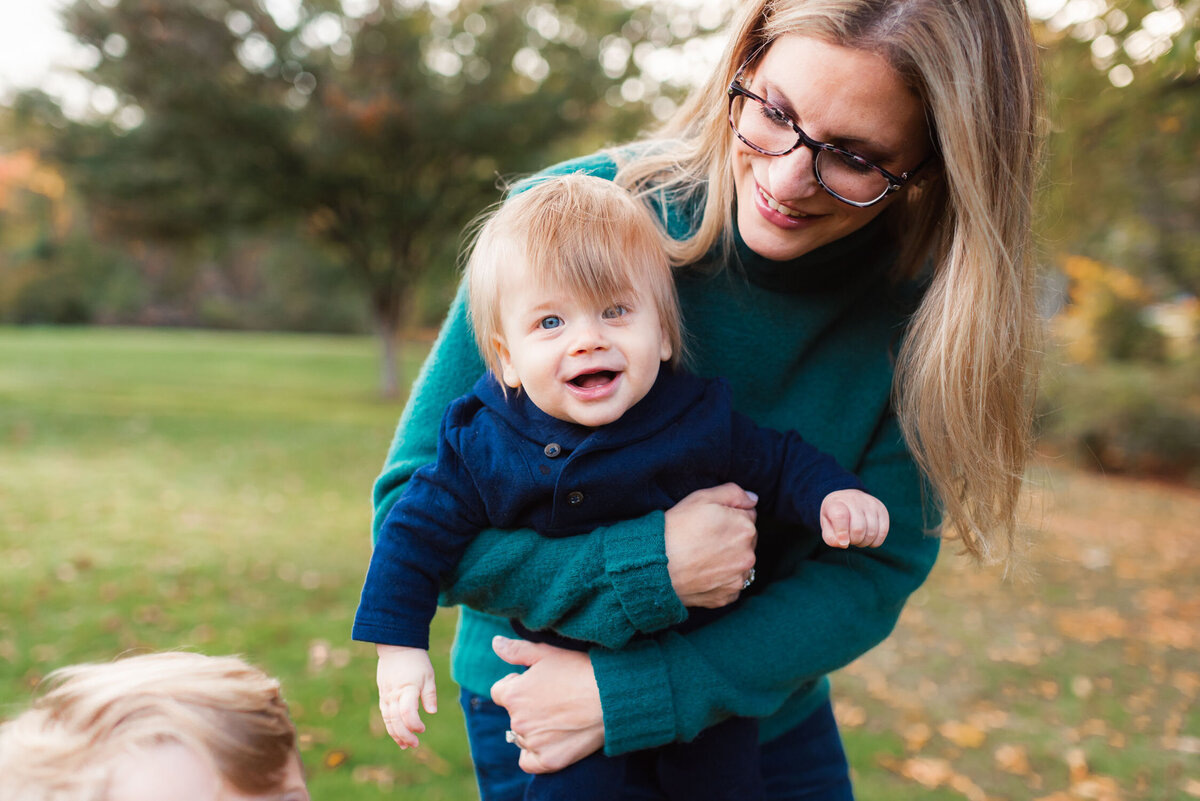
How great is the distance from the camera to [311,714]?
468 cm

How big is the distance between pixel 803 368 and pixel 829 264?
229 millimetres

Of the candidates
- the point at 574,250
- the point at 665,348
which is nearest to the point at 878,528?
the point at 665,348

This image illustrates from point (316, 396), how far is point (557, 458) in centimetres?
1956

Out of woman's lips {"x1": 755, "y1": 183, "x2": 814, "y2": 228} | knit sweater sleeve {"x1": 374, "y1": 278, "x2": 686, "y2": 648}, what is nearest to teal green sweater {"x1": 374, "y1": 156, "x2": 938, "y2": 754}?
knit sweater sleeve {"x1": 374, "y1": 278, "x2": 686, "y2": 648}

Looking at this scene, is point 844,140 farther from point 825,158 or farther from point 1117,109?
point 1117,109

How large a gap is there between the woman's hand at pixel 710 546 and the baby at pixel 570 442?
0.20 ft

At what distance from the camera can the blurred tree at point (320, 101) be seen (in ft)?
54.5

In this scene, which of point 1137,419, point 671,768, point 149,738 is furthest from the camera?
point 1137,419

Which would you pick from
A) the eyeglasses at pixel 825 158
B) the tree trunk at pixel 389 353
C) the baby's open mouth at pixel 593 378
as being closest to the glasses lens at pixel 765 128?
the eyeglasses at pixel 825 158

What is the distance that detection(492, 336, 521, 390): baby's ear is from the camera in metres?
1.72

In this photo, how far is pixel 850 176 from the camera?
169cm

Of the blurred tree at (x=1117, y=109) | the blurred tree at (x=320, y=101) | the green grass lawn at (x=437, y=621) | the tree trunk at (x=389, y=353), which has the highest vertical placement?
the blurred tree at (x=320, y=101)

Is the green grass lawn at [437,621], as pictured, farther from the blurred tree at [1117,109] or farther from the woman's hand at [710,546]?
the blurred tree at [1117,109]

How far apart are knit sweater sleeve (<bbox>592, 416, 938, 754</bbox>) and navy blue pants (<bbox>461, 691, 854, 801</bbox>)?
0.36ft
